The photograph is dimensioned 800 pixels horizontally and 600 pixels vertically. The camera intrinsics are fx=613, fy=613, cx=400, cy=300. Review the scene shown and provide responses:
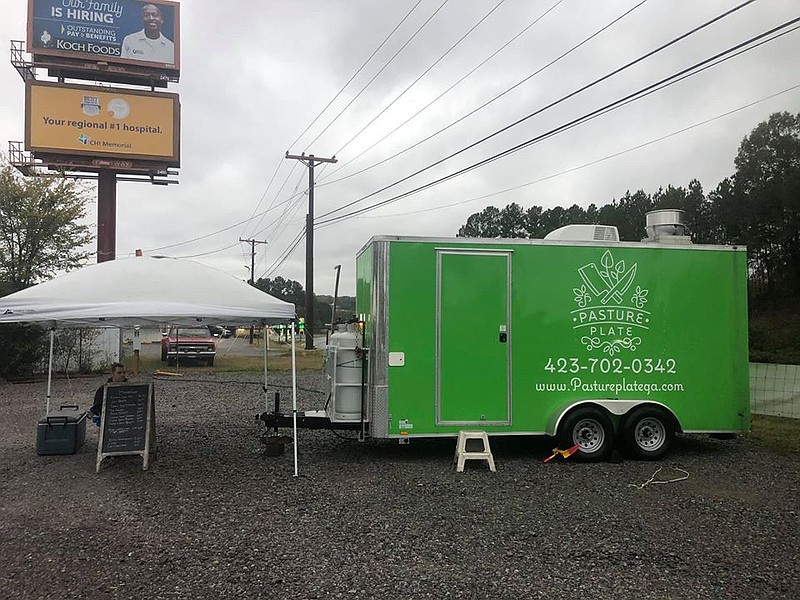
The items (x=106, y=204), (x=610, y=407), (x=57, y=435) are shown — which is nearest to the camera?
(x=610, y=407)

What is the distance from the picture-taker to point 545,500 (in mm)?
6145

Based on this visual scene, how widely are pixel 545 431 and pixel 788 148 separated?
35.6 meters

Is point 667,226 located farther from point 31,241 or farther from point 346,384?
point 31,241

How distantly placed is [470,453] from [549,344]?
167cm

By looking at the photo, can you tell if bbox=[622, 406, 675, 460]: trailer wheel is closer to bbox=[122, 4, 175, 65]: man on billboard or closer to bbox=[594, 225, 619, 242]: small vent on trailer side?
bbox=[594, 225, 619, 242]: small vent on trailer side

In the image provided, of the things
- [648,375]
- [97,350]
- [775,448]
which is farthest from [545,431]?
[97,350]

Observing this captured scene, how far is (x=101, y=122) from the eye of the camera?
97.3ft

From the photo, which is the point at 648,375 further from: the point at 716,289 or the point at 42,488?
the point at 42,488

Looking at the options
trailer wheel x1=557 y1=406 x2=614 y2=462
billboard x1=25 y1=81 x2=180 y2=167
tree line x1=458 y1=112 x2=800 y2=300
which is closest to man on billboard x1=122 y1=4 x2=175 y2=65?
billboard x1=25 y1=81 x2=180 y2=167

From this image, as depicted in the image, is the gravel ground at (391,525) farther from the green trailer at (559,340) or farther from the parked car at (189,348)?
the parked car at (189,348)

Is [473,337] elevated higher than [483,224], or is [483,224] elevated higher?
[483,224]

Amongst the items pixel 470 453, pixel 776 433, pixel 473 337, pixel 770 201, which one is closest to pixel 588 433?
pixel 470 453

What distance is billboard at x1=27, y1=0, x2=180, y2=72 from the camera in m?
29.8

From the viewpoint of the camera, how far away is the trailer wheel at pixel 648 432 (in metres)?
7.63
